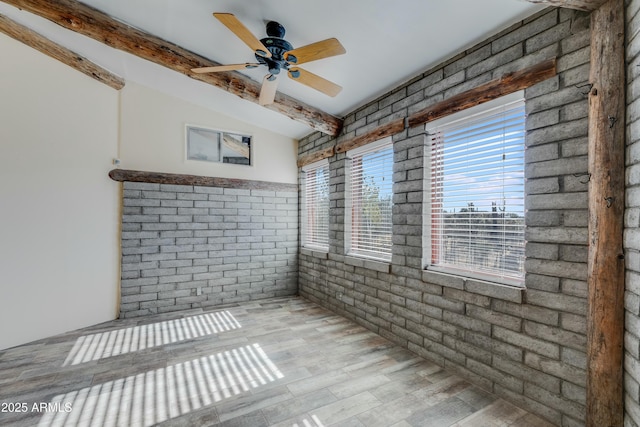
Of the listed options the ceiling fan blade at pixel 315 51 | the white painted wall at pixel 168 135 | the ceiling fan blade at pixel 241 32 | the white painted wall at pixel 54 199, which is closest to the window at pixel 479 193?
the ceiling fan blade at pixel 315 51

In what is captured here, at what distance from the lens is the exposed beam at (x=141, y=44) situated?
2.57 metres

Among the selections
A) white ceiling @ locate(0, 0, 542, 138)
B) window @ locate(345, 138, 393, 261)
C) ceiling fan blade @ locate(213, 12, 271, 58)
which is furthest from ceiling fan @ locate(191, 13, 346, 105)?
window @ locate(345, 138, 393, 261)

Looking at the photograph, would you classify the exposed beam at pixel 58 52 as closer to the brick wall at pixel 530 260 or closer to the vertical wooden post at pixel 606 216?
the brick wall at pixel 530 260

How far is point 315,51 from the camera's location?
2.21 metres

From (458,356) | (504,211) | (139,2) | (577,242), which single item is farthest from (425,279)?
(139,2)

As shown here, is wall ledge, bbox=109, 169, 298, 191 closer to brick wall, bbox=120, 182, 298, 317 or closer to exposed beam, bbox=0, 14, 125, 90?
brick wall, bbox=120, 182, 298, 317

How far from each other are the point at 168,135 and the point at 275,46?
271cm

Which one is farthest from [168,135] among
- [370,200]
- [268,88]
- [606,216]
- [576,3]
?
[606,216]

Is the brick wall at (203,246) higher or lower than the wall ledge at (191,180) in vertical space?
lower

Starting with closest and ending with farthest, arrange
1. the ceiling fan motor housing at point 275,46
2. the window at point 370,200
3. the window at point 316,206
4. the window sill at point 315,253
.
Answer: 1. the ceiling fan motor housing at point 275,46
2. the window at point 370,200
3. the window sill at point 315,253
4. the window at point 316,206

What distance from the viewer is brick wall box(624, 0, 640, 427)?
142 centimetres

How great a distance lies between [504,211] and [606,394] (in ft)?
4.05

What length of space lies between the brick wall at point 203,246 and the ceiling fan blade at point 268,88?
6.43 feet

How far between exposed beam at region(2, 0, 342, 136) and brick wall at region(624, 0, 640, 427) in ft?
9.88
